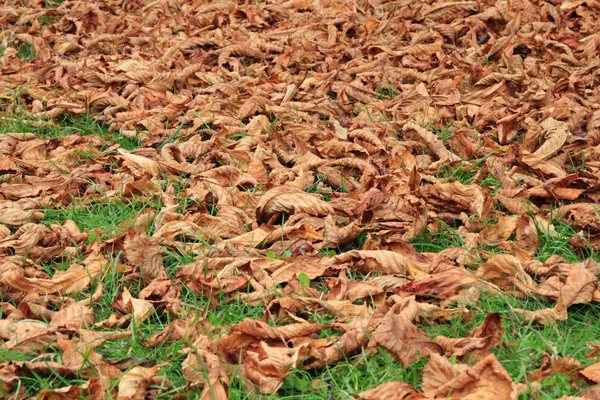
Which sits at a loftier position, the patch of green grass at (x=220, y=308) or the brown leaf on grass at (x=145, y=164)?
the patch of green grass at (x=220, y=308)

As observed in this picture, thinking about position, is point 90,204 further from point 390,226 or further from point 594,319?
point 594,319

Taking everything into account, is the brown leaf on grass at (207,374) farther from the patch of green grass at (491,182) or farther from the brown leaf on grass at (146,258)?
the patch of green grass at (491,182)

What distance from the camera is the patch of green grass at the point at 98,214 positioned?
3697 mm

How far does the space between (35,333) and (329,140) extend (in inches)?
75.1

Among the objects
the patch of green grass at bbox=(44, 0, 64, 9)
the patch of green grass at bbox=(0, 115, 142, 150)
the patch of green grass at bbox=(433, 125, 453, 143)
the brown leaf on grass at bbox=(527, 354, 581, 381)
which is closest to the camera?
the brown leaf on grass at bbox=(527, 354, 581, 381)

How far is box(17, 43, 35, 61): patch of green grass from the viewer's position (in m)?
5.84

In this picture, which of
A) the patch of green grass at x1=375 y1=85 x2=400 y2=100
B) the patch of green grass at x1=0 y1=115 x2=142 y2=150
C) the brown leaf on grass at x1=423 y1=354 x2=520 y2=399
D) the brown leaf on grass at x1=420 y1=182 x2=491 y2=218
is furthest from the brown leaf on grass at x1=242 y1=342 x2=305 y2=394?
the patch of green grass at x1=375 y1=85 x2=400 y2=100

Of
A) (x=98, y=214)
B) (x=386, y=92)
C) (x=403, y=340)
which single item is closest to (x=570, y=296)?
(x=403, y=340)

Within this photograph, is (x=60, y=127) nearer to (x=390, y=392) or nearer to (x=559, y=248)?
(x=559, y=248)

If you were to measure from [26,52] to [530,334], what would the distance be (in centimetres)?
428

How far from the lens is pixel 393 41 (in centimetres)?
552

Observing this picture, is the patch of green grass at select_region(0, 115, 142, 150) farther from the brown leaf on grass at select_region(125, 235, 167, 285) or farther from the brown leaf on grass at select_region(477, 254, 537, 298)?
the brown leaf on grass at select_region(477, 254, 537, 298)

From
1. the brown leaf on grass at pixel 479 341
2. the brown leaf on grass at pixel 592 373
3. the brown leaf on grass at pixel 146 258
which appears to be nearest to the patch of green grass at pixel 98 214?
the brown leaf on grass at pixel 146 258

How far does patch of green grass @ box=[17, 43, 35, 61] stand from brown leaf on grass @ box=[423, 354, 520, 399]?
420cm
